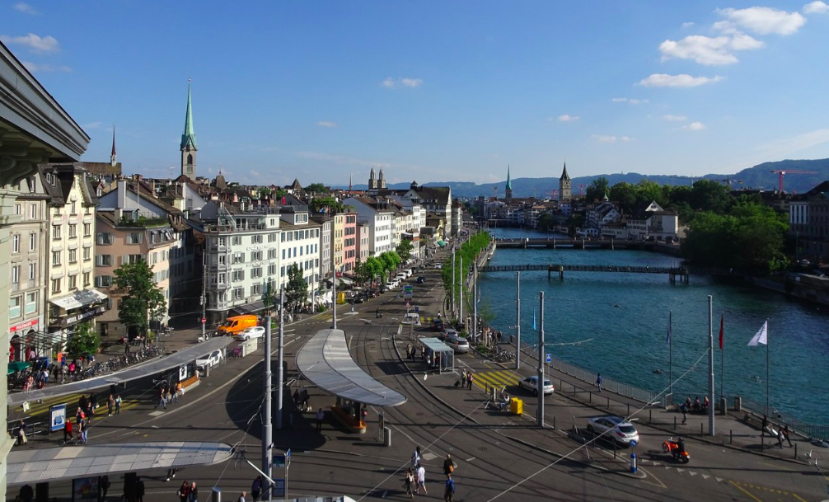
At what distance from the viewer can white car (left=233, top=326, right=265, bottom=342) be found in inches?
1337

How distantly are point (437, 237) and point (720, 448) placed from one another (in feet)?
345

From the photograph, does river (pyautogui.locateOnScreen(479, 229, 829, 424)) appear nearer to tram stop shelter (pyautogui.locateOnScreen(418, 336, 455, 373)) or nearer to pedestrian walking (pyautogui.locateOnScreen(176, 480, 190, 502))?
tram stop shelter (pyautogui.locateOnScreen(418, 336, 455, 373))

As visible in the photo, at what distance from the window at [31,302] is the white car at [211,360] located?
7918mm

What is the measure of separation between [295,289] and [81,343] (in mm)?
17244

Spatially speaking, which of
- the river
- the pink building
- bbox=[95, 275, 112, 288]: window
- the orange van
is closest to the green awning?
bbox=[95, 275, 112, 288]: window

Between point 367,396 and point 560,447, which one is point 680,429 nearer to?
point 560,447

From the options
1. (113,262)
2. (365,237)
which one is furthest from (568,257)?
(113,262)

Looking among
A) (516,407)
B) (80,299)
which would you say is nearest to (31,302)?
(80,299)

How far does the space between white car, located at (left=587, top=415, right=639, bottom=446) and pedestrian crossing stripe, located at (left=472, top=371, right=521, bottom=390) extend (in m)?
6.47

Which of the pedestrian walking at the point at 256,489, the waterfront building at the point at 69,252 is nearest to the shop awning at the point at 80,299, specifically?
the waterfront building at the point at 69,252

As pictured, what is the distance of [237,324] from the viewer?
3656cm

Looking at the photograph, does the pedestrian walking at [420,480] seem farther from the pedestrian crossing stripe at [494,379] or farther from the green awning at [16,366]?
the green awning at [16,366]

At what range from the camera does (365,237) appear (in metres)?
70.2

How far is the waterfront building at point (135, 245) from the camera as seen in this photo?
34844 millimetres
